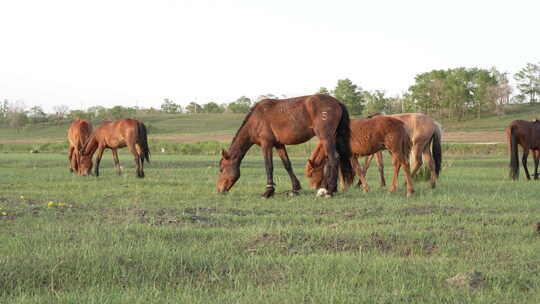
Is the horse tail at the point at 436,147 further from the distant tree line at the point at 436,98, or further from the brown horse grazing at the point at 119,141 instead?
the distant tree line at the point at 436,98

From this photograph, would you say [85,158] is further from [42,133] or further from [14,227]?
[42,133]

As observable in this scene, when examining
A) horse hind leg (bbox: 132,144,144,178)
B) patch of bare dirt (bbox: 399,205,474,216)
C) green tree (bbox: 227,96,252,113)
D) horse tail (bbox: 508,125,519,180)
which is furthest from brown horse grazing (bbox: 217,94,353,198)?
green tree (bbox: 227,96,252,113)

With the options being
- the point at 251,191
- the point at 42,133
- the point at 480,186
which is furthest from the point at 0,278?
the point at 42,133

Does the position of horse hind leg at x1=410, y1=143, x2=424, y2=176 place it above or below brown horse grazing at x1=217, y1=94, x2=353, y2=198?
below

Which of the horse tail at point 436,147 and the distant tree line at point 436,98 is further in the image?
the distant tree line at point 436,98

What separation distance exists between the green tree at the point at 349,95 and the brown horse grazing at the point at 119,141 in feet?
260

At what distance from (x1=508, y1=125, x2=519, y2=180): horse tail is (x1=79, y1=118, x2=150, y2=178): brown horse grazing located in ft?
37.0

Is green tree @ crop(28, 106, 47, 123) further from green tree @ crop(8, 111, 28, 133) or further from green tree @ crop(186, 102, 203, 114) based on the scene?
green tree @ crop(186, 102, 203, 114)

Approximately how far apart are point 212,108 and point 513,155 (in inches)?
5114

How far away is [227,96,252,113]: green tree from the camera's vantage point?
130 metres

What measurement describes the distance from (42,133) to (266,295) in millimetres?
83179

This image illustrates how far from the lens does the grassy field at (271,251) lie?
14.6 ft

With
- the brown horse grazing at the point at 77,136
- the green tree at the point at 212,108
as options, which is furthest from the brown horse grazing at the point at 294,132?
the green tree at the point at 212,108

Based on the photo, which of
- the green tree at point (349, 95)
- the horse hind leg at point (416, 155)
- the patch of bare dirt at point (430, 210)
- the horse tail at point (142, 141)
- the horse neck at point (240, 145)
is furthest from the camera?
the green tree at point (349, 95)
